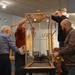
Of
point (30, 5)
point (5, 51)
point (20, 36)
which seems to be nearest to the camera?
point (5, 51)

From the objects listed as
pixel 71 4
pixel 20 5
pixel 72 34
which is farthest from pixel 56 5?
pixel 72 34

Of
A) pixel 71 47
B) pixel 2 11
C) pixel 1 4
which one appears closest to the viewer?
pixel 71 47

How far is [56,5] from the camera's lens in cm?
777

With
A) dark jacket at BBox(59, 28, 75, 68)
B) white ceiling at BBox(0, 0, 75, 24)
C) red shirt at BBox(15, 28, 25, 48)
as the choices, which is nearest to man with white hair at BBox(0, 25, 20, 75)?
red shirt at BBox(15, 28, 25, 48)

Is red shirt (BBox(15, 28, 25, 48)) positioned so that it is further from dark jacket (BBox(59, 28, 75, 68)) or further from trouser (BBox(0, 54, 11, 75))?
dark jacket (BBox(59, 28, 75, 68))

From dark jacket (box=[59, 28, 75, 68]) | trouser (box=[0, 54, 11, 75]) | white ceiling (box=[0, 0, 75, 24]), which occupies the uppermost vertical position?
white ceiling (box=[0, 0, 75, 24])

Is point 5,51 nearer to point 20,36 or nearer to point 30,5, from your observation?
point 20,36

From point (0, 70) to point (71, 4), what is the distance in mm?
2159

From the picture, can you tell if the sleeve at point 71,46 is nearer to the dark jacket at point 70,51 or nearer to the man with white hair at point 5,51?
the dark jacket at point 70,51

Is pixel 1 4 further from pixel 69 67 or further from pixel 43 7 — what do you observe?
pixel 69 67

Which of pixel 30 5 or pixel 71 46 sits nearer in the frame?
pixel 71 46

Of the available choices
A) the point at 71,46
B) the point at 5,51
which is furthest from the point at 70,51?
the point at 5,51

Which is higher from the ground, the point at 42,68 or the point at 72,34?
the point at 72,34

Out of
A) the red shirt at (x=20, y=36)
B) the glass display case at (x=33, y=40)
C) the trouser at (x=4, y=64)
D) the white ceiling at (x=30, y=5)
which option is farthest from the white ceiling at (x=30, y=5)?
the trouser at (x=4, y=64)
